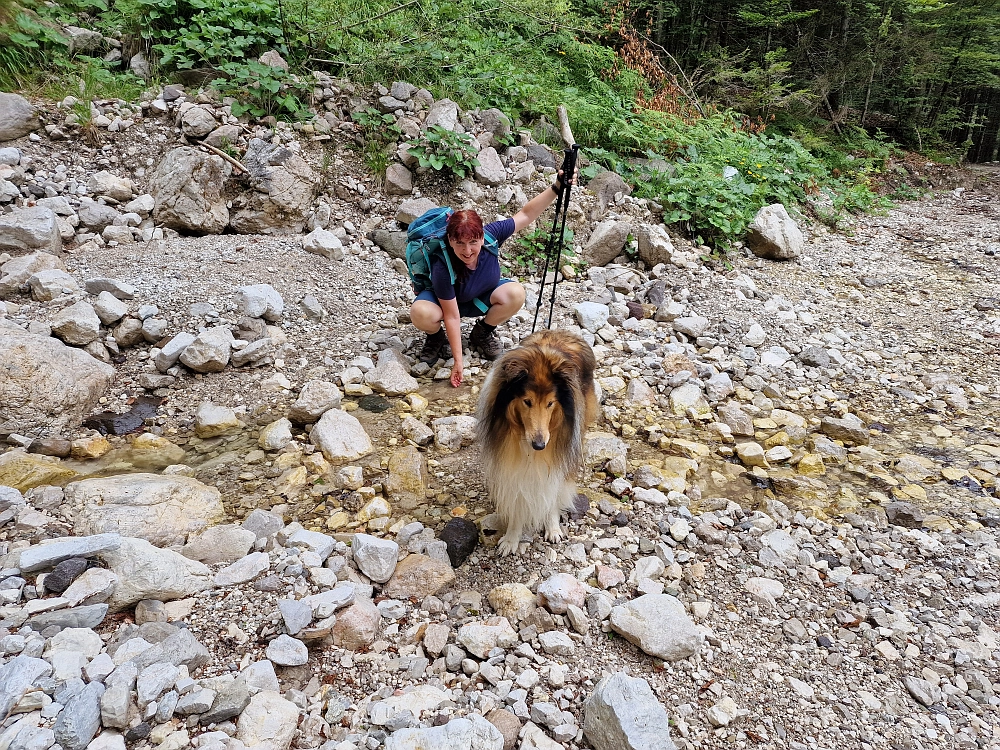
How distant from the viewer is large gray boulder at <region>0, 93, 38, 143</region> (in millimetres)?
5449

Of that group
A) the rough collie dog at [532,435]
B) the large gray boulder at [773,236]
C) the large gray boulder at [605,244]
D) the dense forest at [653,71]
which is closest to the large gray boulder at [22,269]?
the dense forest at [653,71]

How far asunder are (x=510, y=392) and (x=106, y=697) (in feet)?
6.24

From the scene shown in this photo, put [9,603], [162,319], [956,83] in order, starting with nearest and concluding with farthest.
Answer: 1. [9,603]
2. [162,319]
3. [956,83]

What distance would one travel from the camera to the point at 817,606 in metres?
A: 2.70

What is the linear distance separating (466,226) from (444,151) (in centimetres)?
276

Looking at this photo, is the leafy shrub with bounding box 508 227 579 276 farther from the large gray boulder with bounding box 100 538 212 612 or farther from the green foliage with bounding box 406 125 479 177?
the large gray boulder with bounding box 100 538 212 612

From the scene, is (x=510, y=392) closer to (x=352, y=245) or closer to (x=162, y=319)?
(x=162, y=319)

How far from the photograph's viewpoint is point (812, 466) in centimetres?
380

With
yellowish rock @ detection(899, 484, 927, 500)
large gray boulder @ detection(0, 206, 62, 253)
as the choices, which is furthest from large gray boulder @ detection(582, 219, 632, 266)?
large gray boulder @ detection(0, 206, 62, 253)

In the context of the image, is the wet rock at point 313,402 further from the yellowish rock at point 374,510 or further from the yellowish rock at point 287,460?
the yellowish rock at point 374,510

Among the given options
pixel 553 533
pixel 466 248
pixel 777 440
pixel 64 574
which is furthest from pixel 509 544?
pixel 777 440

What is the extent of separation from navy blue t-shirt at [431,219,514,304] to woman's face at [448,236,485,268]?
210 mm

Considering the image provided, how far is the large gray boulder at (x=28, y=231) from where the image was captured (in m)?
4.68

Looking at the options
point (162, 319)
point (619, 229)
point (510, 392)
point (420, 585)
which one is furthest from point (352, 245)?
point (420, 585)
